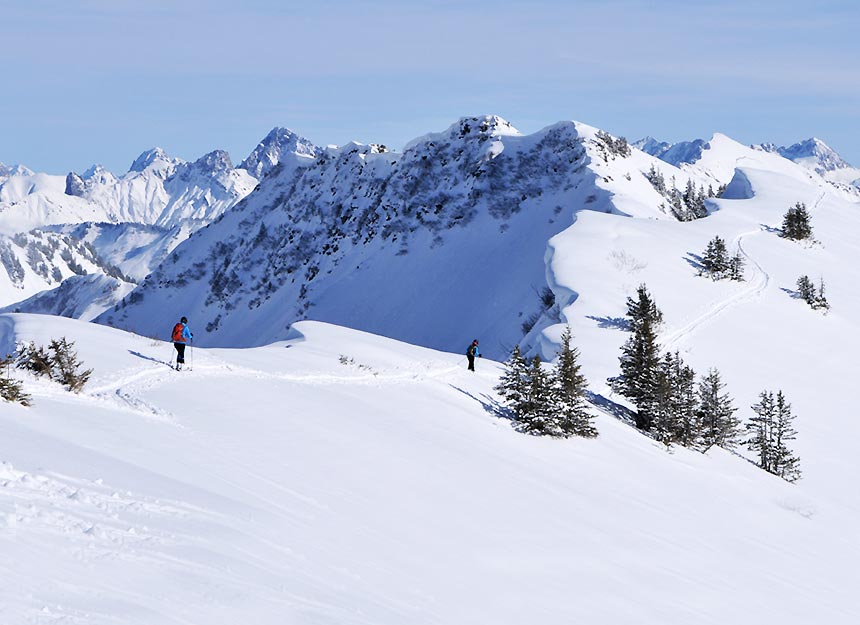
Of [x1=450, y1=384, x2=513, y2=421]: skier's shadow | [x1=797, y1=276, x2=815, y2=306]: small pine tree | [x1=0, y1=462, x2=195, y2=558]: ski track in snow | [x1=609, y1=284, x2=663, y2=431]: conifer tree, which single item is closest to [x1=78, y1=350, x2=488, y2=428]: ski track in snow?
[x1=450, y1=384, x2=513, y2=421]: skier's shadow

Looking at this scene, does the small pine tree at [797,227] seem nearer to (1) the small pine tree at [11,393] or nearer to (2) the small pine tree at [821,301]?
(2) the small pine tree at [821,301]

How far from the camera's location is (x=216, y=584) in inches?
322

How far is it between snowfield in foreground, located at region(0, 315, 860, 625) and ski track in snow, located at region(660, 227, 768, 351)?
15474 millimetres

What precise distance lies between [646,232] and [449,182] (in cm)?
3256

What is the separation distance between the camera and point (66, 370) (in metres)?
17.4

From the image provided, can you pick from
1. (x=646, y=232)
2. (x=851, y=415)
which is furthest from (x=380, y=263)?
(x=851, y=415)

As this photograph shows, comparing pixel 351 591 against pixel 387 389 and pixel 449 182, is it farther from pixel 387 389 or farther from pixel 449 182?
pixel 449 182

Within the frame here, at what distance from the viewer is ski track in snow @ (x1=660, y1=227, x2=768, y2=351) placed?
131ft

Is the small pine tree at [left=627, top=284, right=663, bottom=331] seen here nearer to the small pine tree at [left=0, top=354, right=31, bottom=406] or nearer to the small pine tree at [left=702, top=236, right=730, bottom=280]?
the small pine tree at [left=702, top=236, right=730, bottom=280]

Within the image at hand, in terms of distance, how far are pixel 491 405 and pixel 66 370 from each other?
1138cm

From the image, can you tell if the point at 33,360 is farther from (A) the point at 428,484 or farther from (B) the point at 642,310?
(B) the point at 642,310

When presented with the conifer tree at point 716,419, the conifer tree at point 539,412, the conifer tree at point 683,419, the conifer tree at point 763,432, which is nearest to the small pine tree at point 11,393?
the conifer tree at point 539,412

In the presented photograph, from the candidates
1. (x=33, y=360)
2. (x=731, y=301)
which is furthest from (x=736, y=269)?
(x=33, y=360)

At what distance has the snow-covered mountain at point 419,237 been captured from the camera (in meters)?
67.1
